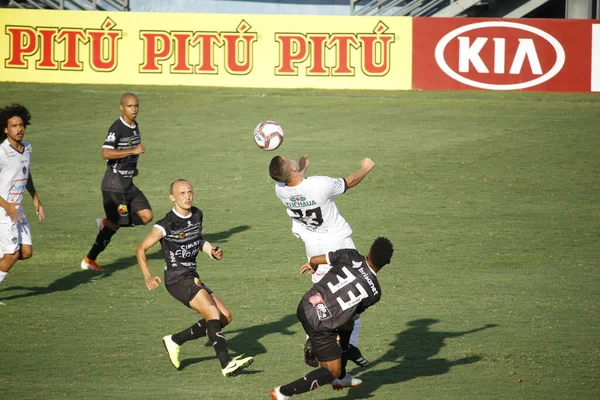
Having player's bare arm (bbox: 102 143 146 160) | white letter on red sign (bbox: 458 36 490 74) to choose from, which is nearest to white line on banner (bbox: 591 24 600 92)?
white letter on red sign (bbox: 458 36 490 74)

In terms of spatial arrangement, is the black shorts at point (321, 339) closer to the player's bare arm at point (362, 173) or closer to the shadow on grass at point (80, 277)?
the player's bare arm at point (362, 173)

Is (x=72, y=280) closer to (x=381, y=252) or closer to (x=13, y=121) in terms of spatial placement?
(x=13, y=121)

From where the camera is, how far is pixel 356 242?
588 inches

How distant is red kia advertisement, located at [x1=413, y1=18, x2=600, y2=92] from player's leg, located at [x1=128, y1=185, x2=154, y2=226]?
572 inches

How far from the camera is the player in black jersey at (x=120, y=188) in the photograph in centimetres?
1362

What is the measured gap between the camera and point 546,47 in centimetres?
2586

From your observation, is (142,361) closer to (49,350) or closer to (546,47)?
(49,350)

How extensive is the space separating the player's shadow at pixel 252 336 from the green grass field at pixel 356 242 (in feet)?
0.12

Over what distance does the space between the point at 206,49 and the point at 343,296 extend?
19692mm

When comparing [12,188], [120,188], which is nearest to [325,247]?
[12,188]

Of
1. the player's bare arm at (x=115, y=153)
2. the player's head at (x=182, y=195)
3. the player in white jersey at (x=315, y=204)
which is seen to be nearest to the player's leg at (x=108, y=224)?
the player's bare arm at (x=115, y=153)

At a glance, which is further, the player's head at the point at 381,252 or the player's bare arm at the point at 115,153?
the player's bare arm at the point at 115,153

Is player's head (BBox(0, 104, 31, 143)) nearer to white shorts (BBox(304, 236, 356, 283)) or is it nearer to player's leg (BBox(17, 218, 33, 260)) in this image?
player's leg (BBox(17, 218, 33, 260))

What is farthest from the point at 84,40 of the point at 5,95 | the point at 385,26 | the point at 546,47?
the point at 546,47
